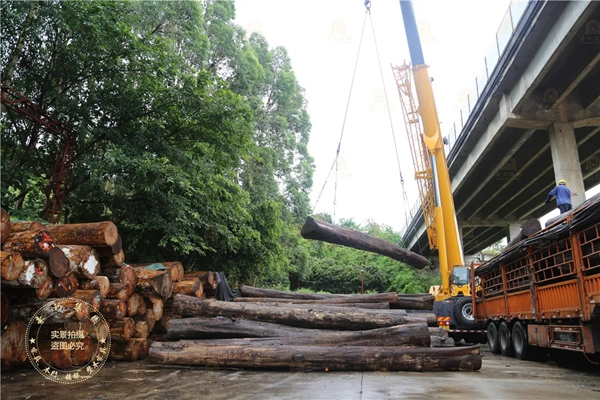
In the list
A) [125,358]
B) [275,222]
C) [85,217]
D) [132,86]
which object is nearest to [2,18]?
[132,86]

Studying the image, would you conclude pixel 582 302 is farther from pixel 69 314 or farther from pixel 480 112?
pixel 480 112

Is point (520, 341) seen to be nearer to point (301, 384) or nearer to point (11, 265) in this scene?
point (301, 384)

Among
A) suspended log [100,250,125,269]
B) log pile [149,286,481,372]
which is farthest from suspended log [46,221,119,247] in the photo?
log pile [149,286,481,372]

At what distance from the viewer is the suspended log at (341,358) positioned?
7285mm

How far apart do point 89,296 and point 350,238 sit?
540 cm

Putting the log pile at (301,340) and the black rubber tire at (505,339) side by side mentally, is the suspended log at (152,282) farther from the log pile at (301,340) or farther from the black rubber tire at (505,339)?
the black rubber tire at (505,339)

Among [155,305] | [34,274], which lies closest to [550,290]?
[155,305]

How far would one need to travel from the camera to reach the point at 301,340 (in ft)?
25.9

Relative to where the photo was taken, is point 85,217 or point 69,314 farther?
point 85,217

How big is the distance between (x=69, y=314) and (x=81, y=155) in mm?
5556

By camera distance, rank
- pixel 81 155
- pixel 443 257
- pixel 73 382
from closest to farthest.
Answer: pixel 73 382 → pixel 81 155 → pixel 443 257

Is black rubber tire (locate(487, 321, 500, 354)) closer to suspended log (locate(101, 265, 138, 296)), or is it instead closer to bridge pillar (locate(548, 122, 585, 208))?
bridge pillar (locate(548, 122, 585, 208))

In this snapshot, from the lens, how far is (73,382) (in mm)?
6344

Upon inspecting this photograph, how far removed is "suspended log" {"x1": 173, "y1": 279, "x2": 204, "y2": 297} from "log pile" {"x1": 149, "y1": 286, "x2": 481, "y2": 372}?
64 centimetres
